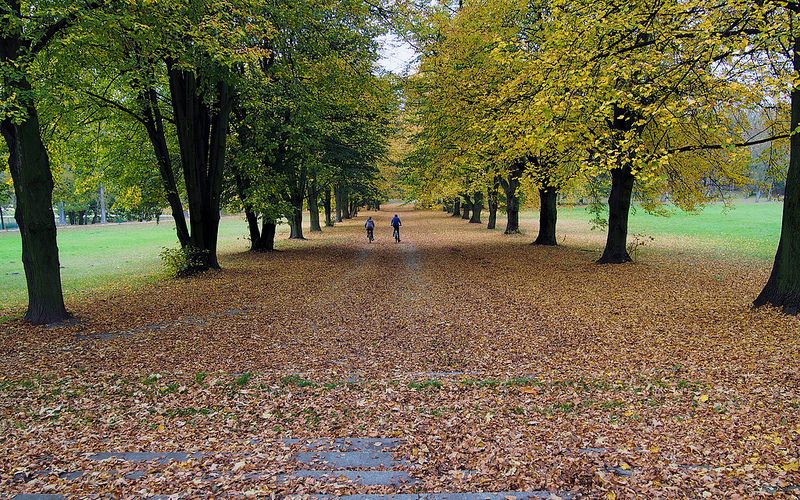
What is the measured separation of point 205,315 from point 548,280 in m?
8.72

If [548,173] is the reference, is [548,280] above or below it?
below

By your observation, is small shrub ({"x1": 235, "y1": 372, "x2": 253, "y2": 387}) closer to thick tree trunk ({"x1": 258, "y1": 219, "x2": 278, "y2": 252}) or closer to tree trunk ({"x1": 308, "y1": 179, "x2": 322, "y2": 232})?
thick tree trunk ({"x1": 258, "y1": 219, "x2": 278, "y2": 252})

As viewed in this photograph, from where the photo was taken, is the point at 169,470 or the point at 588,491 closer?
the point at 588,491

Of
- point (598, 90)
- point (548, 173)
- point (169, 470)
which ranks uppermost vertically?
point (598, 90)

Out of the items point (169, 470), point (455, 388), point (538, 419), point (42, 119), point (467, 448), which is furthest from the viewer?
point (42, 119)

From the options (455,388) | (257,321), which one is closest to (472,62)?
(257,321)

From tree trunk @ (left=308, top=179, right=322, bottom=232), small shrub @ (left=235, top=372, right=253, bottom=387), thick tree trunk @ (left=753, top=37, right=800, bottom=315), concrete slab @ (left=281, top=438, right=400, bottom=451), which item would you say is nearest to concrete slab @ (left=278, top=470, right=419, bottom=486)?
concrete slab @ (left=281, top=438, right=400, bottom=451)

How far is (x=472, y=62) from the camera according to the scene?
1714 cm

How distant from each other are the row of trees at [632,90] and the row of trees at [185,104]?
3.57 metres

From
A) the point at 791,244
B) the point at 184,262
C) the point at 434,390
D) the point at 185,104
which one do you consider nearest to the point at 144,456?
the point at 434,390

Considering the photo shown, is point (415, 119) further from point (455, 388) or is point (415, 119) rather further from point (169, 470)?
point (169, 470)

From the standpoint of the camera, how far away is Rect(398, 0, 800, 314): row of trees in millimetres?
7402

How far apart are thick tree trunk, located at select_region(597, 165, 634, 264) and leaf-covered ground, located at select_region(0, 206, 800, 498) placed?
3.52 meters

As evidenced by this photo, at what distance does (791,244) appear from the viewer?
7457 mm
